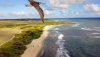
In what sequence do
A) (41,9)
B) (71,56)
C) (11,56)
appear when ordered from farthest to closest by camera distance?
1. (71,56)
2. (11,56)
3. (41,9)

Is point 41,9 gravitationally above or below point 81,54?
above

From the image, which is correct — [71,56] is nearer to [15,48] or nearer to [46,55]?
[46,55]

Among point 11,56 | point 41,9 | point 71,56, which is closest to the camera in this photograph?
point 41,9

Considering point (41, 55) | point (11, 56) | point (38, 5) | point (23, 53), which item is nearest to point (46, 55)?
point (41, 55)

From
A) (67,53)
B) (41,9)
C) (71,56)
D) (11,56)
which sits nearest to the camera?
(41,9)

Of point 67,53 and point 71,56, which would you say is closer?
point 71,56

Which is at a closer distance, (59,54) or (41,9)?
(41,9)

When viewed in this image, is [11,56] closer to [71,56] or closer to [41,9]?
[71,56]

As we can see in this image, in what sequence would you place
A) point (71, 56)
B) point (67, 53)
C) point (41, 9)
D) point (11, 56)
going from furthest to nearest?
point (67, 53) < point (71, 56) < point (11, 56) < point (41, 9)

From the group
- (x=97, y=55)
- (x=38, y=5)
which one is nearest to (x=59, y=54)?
(x=97, y=55)

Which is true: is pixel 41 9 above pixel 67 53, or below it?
above
